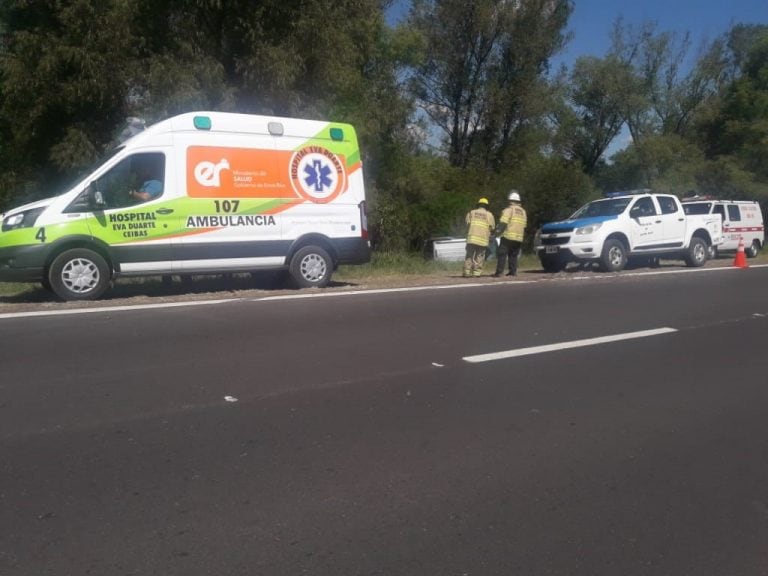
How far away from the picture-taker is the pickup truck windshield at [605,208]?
18.1 metres

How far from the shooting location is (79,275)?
11.1 meters

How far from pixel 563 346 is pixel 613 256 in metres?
9.71

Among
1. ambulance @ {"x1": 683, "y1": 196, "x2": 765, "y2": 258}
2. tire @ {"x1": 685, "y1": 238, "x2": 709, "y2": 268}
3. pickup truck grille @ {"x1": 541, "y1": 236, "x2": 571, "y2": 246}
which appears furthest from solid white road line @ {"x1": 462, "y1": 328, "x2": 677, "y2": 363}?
ambulance @ {"x1": 683, "y1": 196, "x2": 765, "y2": 258}

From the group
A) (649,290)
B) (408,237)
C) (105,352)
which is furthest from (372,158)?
(105,352)

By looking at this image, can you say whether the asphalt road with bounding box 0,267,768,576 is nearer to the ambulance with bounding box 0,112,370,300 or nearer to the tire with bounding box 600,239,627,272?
the ambulance with bounding box 0,112,370,300

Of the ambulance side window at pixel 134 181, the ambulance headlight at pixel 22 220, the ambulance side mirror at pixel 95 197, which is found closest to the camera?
the ambulance headlight at pixel 22 220

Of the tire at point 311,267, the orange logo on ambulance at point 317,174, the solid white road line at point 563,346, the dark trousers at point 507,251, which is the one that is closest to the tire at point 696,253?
the dark trousers at point 507,251

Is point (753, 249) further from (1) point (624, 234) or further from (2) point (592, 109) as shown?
(2) point (592, 109)

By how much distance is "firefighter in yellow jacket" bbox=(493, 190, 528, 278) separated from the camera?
52.5 feet

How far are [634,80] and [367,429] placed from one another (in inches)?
1553

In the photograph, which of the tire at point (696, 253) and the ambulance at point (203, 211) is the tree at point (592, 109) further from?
the ambulance at point (203, 211)

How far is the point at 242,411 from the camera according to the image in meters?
5.87

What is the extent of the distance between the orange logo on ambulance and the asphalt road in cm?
384

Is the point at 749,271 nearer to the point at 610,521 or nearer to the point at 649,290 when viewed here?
the point at 649,290
